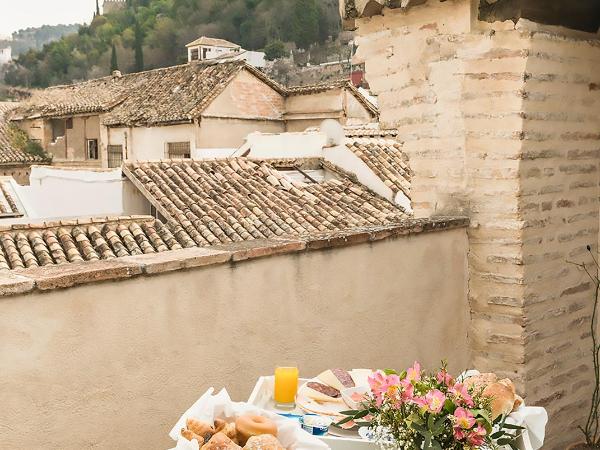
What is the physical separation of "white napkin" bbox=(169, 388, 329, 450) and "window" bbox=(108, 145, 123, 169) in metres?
18.4

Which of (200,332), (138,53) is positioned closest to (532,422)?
(200,332)

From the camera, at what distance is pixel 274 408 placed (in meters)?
2.22

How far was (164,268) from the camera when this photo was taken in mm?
2547

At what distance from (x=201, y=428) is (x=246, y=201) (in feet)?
26.6

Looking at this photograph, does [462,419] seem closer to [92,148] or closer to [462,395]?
[462,395]

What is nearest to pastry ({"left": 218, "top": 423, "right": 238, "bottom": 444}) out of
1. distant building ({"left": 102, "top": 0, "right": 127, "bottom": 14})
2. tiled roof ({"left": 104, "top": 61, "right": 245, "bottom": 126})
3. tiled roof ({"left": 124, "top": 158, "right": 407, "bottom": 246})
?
tiled roof ({"left": 124, "top": 158, "right": 407, "bottom": 246})

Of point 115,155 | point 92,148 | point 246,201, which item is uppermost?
point 92,148

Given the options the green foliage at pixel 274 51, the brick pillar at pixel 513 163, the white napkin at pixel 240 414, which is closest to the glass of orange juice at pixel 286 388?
the white napkin at pixel 240 414

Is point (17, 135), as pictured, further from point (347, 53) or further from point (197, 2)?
point (197, 2)

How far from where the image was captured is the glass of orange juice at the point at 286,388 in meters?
2.23

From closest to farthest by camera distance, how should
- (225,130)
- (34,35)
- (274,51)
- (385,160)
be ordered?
(385,160), (225,130), (274,51), (34,35)

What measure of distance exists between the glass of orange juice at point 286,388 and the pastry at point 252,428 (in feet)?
1.24

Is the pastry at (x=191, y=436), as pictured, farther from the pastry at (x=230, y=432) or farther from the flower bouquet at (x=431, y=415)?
the flower bouquet at (x=431, y=415)

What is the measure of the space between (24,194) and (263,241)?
902cm
